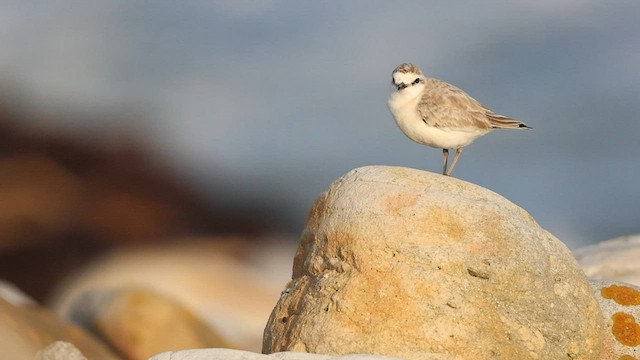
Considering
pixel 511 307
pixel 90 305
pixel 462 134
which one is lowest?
pixel 90 305

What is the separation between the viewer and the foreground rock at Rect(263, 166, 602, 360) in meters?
10.6

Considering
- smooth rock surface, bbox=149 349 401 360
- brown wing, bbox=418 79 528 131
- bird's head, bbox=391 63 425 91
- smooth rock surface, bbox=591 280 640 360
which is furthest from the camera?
brown wing, bbox=418 79 528 131

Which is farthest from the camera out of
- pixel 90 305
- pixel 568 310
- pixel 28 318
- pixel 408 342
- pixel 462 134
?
pixel 90 305

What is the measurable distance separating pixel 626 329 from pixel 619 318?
6.9 inches

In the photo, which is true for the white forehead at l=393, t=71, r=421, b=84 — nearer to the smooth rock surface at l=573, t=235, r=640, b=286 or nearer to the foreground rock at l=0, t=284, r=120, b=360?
the smooth rock surface at l=573, t=235, r=640, b=286

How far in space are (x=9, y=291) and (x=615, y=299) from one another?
11.1m

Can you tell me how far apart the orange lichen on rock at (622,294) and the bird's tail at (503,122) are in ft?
8.04

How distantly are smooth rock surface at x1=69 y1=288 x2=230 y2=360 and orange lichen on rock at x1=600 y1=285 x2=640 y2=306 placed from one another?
26.5 ft

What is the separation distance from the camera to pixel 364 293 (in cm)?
1075

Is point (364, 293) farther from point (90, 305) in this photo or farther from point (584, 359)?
point (90, 305)

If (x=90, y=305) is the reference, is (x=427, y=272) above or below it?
above

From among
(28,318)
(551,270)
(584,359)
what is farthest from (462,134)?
(28,318)

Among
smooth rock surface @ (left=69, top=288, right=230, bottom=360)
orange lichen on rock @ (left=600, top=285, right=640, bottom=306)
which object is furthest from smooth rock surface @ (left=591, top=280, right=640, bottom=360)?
Result: smooth rock surface @ (left=69, top=288, right=230, bottom=360)

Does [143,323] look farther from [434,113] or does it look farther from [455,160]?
[434,113]
